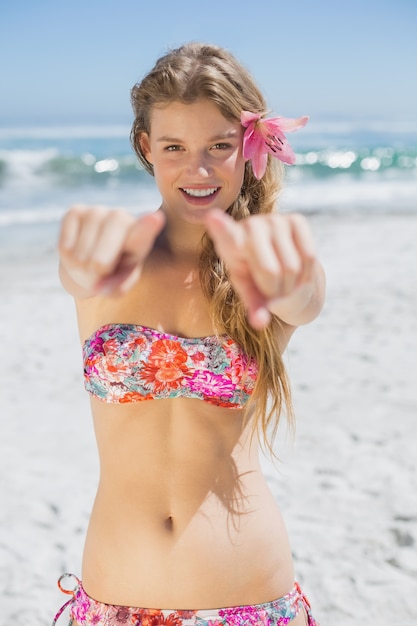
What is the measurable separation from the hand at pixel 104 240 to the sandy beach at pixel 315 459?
5.74 ft

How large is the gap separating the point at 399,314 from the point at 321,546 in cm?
410

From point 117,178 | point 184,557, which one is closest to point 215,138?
point 184,557

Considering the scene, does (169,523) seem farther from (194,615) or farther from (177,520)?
(194,615)

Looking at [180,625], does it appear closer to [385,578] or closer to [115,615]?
[115,615]

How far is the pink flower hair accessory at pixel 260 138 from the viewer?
215cm

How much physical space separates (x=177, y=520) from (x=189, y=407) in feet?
0.98

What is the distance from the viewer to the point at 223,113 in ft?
6.96

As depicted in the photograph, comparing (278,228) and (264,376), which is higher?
(278,228)

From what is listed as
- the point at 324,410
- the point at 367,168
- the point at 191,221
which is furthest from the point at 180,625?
the point at 367,168

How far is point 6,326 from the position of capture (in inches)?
296

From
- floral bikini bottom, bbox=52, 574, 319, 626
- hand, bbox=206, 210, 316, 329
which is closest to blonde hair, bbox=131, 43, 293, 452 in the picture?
floral bikini bottom, bbox=52, 574, 319, 626

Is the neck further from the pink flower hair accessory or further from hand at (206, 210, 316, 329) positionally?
hand at (206, 210, 316, 329)

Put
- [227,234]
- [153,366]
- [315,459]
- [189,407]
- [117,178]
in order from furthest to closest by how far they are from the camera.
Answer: [117,178] → [315,459] → [189,407] → [153,366] → [227,234]

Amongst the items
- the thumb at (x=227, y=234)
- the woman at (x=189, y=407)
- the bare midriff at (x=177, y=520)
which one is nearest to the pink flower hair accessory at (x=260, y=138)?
the woman at (x=189, y=407)
